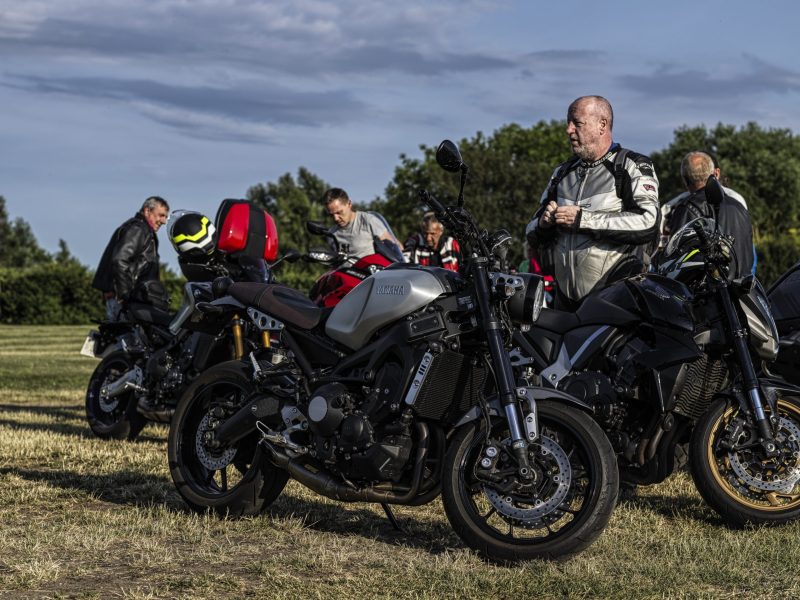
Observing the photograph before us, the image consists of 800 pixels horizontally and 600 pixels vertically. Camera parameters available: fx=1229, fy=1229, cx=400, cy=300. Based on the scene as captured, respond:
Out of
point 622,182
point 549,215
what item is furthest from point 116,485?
point 622,182

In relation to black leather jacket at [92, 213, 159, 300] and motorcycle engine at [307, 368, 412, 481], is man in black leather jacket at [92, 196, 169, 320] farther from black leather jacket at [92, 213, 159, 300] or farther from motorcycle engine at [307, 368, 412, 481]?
motorcycle engine at [307, 368, 412, 481]

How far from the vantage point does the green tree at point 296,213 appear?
43.8 metres

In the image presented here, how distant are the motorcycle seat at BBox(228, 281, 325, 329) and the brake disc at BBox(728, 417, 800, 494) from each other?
2.18m

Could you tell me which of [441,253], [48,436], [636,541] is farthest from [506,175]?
[636,541]

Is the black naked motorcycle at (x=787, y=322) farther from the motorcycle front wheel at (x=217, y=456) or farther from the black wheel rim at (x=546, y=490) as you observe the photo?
the motorcycle front wheel at (x=217, y=456)

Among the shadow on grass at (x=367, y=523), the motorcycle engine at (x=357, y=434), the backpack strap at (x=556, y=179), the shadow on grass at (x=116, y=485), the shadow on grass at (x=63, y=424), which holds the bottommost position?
the shadow on grass at (x=63, y=424)

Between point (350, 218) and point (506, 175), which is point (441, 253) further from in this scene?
point (506, 175)

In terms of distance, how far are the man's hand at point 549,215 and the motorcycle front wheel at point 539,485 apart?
5.74 feet

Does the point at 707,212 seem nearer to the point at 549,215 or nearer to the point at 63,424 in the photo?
the point at 549,215

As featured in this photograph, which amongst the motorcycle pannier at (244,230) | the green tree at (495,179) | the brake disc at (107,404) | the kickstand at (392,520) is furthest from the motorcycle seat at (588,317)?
the green tree at (495,179)

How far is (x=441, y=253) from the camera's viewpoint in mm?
14023

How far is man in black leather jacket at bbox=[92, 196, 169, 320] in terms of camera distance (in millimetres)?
11477

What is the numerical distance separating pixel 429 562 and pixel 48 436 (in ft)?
18.8

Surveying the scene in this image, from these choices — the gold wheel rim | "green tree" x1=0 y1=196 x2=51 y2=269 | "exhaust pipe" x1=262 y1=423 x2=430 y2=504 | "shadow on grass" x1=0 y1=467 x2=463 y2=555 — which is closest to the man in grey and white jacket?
the gold wheel rim
